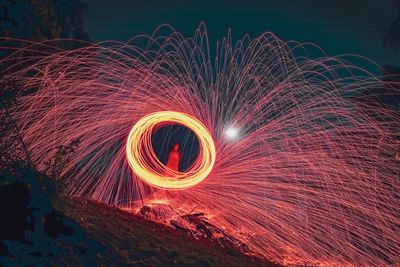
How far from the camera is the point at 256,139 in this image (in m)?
12.9

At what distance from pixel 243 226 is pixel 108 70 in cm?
491

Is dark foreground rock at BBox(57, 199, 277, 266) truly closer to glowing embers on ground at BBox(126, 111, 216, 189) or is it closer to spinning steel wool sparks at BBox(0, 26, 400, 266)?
glowing embers on ground at BBox(126, 111, 216, 189)

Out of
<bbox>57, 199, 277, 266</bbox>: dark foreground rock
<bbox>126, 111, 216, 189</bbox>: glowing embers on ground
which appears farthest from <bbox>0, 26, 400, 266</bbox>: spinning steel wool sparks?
<bbox>57, 199, 277, 266</bbox>: dark foreground rock

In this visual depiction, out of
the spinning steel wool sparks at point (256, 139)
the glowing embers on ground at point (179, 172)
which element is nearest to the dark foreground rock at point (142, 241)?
the glowing embers on ground at point (179, 172)

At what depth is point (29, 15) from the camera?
58.8 feet

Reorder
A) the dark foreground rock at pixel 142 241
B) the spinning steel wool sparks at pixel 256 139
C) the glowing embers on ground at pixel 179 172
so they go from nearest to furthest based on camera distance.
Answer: the dark foreground rock at pixel 142 241, the glowing embers on ground at pixel 179 172, the spinning steel wool sparks at pixel 256 139

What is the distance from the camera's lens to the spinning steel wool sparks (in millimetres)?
12242

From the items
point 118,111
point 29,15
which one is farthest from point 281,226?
point 29,15

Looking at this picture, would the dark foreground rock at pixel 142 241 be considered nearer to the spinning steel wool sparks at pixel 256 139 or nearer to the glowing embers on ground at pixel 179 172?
the glowing embers on ground at pixel 179 172

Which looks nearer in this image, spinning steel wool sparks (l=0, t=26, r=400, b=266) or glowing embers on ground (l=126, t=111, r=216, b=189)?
glowing embers on ground (l=126, t=111, r=216, b=189)

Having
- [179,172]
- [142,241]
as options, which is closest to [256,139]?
[179,172]

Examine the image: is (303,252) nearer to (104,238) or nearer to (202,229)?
(202,229)

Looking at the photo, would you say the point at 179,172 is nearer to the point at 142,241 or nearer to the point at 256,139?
the point at 256,139

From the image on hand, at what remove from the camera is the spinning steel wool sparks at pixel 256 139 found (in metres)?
12.2
